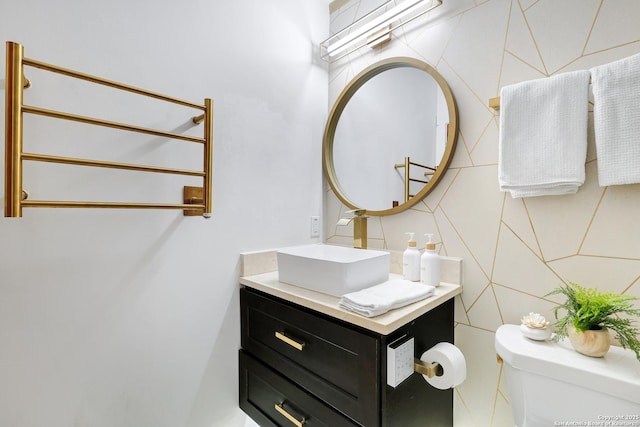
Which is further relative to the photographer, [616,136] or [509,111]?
[509,111]

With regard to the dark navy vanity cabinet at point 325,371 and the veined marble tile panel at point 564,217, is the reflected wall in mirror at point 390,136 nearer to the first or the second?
the veined marble tile panel at point 564,217

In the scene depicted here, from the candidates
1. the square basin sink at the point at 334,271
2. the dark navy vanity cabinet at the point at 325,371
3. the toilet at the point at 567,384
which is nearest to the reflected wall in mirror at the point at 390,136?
the square basin sink at the point at 334,271

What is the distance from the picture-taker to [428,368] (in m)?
0.99

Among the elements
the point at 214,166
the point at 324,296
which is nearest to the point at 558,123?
the point at 324,296

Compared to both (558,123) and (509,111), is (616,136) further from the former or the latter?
(509,111)

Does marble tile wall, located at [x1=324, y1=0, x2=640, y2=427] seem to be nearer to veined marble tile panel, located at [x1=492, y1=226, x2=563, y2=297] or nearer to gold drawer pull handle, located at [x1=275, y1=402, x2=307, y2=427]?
veined marble tile panel, located at [x1=492, y1=226, x2=563, y2=297]

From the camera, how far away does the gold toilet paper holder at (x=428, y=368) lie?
0.99 meters

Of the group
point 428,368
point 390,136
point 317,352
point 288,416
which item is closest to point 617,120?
point 390,136

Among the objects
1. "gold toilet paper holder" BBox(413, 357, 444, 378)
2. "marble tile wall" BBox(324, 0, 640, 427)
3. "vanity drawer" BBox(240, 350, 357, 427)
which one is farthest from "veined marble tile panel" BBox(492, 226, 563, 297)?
"vanity drawer" BBox(240, 350, 357, 427)

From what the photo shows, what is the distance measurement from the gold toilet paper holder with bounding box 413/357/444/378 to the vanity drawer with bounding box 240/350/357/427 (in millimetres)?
277

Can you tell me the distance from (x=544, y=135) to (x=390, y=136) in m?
0.66

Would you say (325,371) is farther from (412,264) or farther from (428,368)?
(412,264)

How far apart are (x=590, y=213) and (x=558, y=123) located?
12.2 inches

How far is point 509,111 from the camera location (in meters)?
1.07
